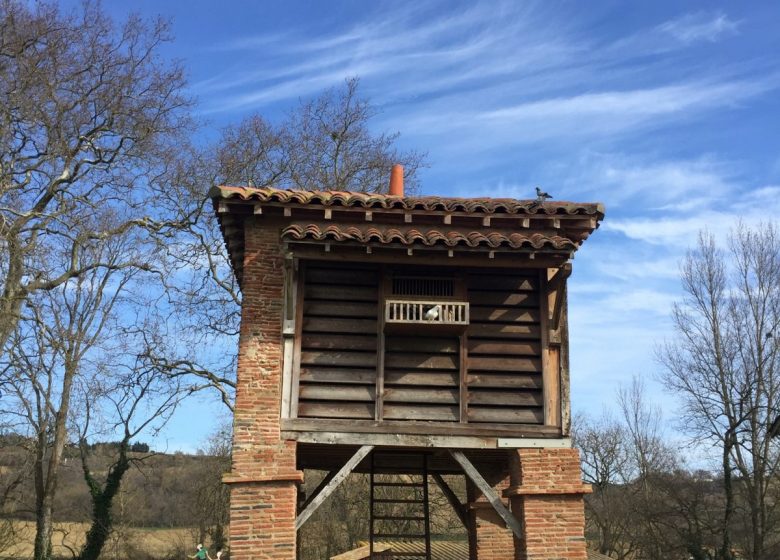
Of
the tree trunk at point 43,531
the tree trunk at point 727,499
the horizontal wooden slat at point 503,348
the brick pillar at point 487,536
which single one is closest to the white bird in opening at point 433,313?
the horizontal wooden slat at point 503,348

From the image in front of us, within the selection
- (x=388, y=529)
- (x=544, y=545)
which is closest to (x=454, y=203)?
(x=544, y=545)

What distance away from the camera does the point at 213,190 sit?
10266 millimetres

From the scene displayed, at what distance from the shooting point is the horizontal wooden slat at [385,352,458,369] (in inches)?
407

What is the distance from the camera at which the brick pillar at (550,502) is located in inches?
390

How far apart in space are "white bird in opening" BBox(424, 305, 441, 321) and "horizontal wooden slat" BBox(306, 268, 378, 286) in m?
1.04

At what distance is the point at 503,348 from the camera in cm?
1052

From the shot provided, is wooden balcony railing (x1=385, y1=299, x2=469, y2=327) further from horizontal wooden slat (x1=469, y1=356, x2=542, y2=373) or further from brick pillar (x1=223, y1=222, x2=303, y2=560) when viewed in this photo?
brick pillar (x1=223, y1=222, x2=303, y2=560)

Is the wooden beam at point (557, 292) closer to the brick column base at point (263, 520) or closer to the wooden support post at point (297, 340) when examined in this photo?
the wooden support post at point (297, 340)

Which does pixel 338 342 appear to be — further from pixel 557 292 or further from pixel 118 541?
pixel 118 541

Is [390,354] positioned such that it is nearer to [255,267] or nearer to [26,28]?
[255,267]

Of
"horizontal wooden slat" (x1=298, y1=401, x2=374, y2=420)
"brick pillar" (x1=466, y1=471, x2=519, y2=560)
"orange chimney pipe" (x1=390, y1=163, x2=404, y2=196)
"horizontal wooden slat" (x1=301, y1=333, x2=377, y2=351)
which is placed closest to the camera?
"horizontal wooden slat" (x1=298, y1=401, x2=374, y2=420)

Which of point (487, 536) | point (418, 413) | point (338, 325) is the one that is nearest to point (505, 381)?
point (418, 413)

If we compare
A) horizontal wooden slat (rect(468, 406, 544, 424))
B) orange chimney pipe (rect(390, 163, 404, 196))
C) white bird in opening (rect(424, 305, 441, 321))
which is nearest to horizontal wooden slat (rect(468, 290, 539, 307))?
white bird in opening (rect(424, 305, 441, 321))

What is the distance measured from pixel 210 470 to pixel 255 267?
28402 millimetres
